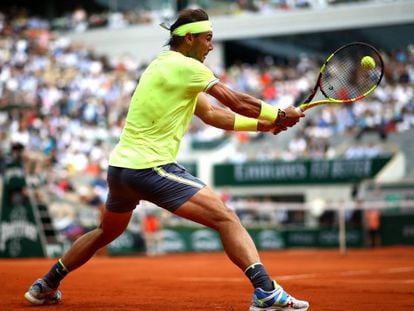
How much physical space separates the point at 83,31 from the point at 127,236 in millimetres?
17919

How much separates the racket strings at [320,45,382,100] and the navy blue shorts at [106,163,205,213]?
184 cm

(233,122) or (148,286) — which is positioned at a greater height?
(233,122)

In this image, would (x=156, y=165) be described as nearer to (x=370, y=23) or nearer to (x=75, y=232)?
(x=75, y=232)

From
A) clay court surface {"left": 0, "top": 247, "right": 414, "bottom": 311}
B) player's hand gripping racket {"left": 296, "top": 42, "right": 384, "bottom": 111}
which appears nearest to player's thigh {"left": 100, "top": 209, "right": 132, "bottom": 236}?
clay court surface {"left": 0, "top": 247, "right": 414, "bottom": 311}

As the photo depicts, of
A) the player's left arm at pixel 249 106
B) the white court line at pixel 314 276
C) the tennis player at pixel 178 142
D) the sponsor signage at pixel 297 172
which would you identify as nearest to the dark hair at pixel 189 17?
the tennis player at pixel 178 142

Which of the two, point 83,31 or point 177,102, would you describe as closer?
point 177,102

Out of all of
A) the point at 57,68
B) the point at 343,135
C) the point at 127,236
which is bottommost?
the point at 127,236

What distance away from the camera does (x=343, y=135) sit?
93.2ft

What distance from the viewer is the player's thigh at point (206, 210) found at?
654 cm

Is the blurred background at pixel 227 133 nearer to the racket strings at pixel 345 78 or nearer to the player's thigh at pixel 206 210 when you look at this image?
the racket strings at pixel 345 78

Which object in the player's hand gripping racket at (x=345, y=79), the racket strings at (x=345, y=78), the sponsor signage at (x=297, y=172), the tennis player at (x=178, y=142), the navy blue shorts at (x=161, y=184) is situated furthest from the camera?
the sponsor signage at (x=297, y=172)

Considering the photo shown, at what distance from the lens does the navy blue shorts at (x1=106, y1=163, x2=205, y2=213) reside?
660cm

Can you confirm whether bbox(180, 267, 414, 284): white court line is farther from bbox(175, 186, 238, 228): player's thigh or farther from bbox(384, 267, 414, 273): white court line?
bbox(175, 186, 238, 228): player's thigh

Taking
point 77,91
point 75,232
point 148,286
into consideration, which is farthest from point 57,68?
point 148,286
